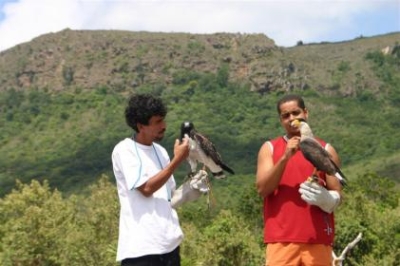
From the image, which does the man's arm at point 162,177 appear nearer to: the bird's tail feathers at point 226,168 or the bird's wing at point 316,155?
the bird's tail feathers at point 226,168

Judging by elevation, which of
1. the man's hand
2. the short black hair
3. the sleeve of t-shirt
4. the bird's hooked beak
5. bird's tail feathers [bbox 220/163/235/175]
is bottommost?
the man's hand

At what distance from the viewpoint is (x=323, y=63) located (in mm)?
133250

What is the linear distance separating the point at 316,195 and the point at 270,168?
378 millimetres

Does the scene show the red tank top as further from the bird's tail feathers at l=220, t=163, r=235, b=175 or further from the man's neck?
the man's neck

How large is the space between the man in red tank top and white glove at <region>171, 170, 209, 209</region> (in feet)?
1.18

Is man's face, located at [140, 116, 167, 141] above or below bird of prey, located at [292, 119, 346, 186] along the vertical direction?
above

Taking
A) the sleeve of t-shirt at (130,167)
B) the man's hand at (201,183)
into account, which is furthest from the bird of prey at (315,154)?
the sleeve of t-shirt at (130,167)

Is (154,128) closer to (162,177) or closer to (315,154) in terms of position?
(162,177)

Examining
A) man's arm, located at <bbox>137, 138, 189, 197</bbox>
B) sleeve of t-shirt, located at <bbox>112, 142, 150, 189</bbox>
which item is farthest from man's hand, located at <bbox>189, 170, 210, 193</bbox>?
sleeve of t-shirt, located at <bbox>112, 142, 150, 189</bbox>

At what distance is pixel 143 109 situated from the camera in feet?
16.7

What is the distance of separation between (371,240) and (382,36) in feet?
419

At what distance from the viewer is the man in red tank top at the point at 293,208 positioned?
16.9 ft

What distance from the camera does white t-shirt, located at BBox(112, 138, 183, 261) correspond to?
499 centimetres

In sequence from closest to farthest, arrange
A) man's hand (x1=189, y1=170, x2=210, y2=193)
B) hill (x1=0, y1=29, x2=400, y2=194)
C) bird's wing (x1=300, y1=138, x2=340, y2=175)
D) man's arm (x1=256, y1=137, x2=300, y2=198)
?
bird's wing (x1=300, y1=138, x2=340, y2=175) → man's arm (x1=256, y1=137, x2=300, y2=198) → man's hand (x1=189, y1=170, x2=210, y2=193) → hill (x1=0, y1=29, x2=400, y2=194)
